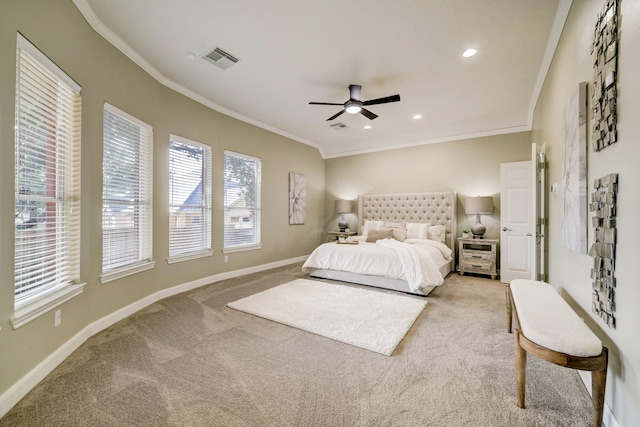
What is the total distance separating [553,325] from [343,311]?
2034 millimetres

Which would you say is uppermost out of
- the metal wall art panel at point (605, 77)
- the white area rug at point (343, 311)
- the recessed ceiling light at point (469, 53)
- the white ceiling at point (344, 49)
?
the white ceiling at point (344, 49)

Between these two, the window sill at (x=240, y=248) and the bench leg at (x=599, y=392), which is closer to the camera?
the bench leg at (x=599, y=392)

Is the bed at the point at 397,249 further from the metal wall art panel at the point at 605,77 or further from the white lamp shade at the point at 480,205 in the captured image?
the metal wall art panel at the point at 605,77

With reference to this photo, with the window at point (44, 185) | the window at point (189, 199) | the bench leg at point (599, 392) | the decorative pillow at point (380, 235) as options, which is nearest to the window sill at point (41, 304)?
the window at point (44, 185)

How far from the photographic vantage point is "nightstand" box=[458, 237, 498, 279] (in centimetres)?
486

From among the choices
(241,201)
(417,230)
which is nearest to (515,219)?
(417,230)

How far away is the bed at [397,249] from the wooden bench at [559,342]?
1.97 metres

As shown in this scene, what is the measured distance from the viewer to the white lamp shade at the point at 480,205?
16.2 ft

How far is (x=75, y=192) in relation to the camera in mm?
2352

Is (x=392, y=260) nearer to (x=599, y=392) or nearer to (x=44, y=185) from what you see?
(x=599, y=392)


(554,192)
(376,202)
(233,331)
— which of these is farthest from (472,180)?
(233,331)

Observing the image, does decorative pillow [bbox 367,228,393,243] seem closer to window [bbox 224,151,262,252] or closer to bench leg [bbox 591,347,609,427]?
window [bbox 224,151,262,252]

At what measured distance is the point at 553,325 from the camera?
4.97ft

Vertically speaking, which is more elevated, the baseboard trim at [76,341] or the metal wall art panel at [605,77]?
the metal wall art panel at [605,77]
